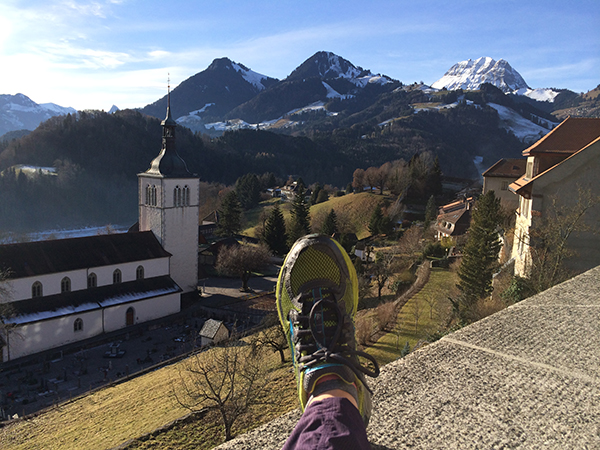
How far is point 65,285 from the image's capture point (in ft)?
87.8

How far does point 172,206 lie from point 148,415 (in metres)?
22.4

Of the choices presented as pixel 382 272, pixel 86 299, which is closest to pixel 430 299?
pixel 382 272

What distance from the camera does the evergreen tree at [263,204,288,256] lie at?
152 ft

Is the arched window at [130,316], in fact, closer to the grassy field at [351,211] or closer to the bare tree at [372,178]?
the grassy field at [351,211]

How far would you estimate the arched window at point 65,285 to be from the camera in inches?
1046

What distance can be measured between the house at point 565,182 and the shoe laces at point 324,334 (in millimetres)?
13714

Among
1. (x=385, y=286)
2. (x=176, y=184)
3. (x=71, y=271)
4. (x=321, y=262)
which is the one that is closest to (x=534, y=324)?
(x=321, y=262)

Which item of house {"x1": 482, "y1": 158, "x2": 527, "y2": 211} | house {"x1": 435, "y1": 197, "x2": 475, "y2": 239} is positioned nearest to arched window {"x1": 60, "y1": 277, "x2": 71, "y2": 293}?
house {"x1": 435, "y1": 197, "x2": 475, "y2": 239}

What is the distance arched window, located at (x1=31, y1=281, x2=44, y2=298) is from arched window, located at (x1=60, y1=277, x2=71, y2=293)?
1.16 metres

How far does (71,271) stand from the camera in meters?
26.8

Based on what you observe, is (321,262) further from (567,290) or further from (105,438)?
(105,438)

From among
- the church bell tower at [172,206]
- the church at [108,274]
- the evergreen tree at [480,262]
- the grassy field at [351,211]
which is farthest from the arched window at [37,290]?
the grassy field at [351,211]

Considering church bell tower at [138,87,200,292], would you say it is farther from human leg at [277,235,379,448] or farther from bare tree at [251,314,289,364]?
human leg at [277,235,379,448]

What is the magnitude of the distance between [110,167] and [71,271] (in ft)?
343
